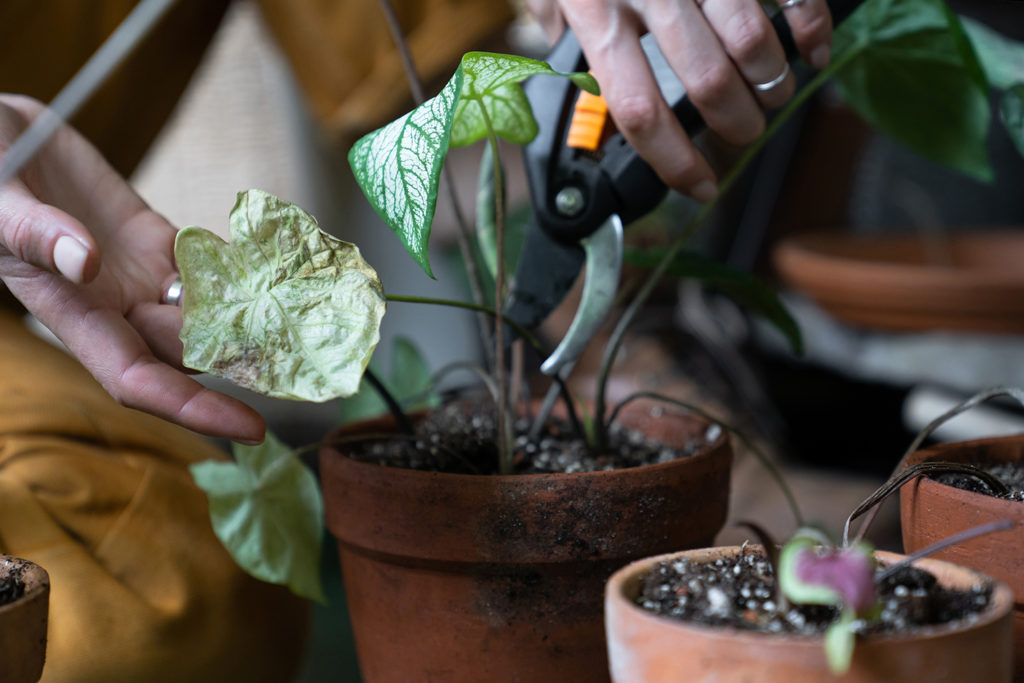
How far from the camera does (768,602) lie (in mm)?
321

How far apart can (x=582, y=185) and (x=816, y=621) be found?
0.26 meters

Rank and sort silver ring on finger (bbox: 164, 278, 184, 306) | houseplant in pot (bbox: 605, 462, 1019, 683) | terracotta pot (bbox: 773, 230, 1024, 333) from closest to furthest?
houseplant in pot (bbox: 605, 462, 1019, 683) < silver ring on finger (bbox: 164, 278, 184, 306) < terracotta pot (bbox: 773, 230, 1024, 333)

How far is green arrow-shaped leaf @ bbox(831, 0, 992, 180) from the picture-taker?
55 centimetres

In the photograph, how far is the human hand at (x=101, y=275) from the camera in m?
0.39

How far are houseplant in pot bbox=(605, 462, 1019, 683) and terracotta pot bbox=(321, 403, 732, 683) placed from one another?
79mm

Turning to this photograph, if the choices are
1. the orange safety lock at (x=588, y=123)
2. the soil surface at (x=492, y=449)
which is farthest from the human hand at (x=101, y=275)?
the orange safety lock at (x=588, y=123)

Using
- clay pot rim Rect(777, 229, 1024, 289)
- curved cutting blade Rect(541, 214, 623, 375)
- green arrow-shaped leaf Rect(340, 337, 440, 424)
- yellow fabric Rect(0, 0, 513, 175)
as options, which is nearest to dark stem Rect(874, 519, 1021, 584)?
curved cutting blade Rect(541, 214, 623, 375)

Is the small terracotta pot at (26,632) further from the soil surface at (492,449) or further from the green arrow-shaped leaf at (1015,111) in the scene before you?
the green arrow-shaped leaf at (1015,111)

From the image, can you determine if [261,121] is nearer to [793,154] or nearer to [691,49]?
[793,154]

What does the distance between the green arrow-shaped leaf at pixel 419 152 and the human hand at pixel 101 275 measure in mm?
126

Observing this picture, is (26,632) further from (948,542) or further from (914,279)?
(914,279)

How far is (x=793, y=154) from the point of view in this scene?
127 cm

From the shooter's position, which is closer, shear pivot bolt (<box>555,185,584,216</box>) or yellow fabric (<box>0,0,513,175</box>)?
shear pivot bolt (<box>555,185,584,216</box>)

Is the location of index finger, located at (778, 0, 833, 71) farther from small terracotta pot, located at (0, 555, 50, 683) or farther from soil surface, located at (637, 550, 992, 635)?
small terracotta pot, located at (0, 555, 50, 683)
